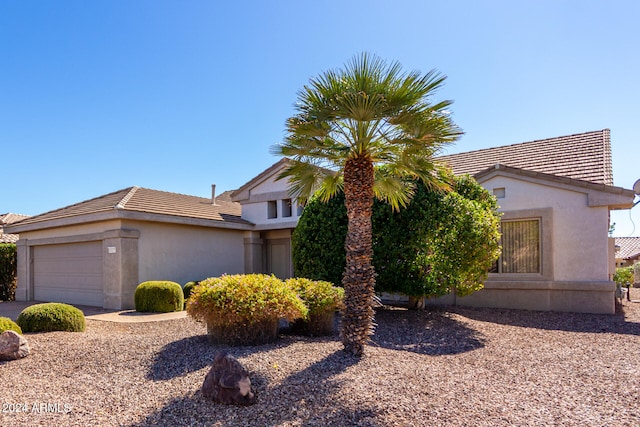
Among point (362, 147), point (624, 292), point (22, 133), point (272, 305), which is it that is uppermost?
A: point (22, 133)

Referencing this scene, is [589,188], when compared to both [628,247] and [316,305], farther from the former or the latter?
[628,247]

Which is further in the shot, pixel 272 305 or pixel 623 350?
pixel 623 350

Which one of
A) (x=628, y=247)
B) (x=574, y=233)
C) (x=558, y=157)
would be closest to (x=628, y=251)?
(x=628, y=247)

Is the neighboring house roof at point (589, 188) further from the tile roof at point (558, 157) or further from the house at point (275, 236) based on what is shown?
the tile roof at point (558, 157)

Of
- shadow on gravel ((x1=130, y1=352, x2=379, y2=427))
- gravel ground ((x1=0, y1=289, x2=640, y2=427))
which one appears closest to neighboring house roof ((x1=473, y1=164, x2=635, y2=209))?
gravel ground ((x1=0, y1=289, x2=640, y2=427))

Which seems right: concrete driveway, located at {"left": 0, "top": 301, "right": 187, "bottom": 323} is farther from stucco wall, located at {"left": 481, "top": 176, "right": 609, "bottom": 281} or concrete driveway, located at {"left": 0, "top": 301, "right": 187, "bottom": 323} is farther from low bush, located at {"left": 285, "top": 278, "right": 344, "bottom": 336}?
stucco wall, located at {"left": 481, "top": 176, "right": 609, "bottom": 281}

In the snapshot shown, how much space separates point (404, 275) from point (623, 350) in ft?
14.6

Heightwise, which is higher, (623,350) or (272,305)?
(272,305)

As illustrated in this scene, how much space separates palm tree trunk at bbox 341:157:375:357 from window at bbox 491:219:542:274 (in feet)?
27.0

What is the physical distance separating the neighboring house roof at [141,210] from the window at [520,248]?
10040 mm

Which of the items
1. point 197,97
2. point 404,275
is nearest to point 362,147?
point 404,275

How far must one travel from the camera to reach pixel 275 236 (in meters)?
18.7

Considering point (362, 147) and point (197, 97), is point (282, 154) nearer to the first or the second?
point (362, 147)

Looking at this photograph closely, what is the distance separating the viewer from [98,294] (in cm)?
1448
